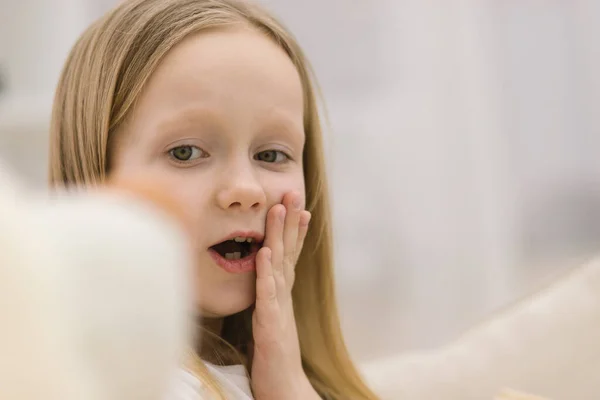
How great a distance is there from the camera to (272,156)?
0.59m

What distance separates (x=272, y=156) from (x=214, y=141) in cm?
7

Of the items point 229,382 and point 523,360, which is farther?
point 523,360

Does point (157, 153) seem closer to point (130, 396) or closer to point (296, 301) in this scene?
point (296, 301)

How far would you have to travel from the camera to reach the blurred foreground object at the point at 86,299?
0.16 m

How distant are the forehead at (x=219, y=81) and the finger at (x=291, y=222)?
7 cm

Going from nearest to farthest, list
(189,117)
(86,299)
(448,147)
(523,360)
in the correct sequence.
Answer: (86,299) → (189,117) → (523,360) → (448,147)

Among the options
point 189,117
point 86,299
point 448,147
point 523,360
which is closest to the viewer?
point 86,299

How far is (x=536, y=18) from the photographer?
172cm

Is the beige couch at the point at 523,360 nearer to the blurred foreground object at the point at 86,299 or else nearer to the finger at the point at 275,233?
the finger at the point at 275,233

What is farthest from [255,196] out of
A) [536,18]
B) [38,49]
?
[536,18]

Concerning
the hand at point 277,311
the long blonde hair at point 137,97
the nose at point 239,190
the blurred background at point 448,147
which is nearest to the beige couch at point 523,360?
the long blonde hair at point 137,97

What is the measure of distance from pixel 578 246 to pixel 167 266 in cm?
185

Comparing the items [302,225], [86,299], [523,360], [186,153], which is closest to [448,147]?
[523,360]

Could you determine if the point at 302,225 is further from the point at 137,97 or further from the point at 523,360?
the point at 523,360
